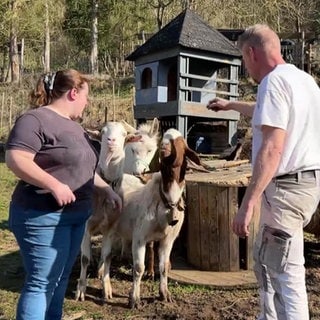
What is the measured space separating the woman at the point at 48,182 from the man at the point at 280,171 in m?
0.98

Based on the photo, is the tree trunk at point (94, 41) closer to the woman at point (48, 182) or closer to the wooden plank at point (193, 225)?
the wooden plank at point (193, 225)

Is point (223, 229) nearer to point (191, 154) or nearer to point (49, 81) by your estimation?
point (191, 154)

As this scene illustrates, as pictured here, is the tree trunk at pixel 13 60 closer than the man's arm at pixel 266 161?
No

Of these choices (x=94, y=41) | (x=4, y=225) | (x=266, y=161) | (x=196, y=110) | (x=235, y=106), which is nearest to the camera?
(x=266, y=161)

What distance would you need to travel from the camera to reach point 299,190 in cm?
302

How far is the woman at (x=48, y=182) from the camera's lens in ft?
9.48

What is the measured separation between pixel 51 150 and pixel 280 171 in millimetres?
1306

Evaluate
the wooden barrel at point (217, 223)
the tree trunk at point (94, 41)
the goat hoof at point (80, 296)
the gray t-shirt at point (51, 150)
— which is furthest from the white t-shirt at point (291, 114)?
the tree trunk at point (94, 41)

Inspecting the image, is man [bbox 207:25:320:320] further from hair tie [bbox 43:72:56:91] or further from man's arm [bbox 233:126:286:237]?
hair tie [bbox 43:72:56:91]

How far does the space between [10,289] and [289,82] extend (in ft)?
12.5

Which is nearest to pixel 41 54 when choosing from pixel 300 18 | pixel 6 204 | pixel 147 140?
pixel 300 18

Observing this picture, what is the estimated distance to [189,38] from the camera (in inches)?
508

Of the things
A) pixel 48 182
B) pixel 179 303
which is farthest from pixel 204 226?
pixel 48 182

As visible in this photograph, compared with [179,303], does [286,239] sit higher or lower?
higher
